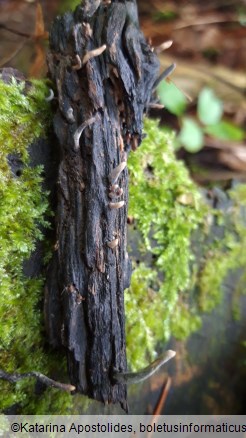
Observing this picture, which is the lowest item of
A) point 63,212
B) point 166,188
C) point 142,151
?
point 63,212

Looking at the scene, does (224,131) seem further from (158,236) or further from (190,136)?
(158,236)

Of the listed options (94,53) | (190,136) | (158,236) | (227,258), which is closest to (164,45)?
(94,53)

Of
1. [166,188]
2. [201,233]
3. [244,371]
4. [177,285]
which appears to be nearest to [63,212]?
[166,188]

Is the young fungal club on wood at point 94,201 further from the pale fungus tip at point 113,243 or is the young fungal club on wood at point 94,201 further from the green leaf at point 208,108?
the green leaf at point 208,108

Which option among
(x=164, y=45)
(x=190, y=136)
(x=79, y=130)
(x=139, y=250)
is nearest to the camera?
(x=79, y=130)

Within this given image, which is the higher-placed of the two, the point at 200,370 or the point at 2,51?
the point at 2,51

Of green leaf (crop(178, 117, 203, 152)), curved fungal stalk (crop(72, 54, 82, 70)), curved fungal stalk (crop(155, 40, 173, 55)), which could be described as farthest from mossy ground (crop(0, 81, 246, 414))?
green leaf (crop(178, 117, 203, 152))

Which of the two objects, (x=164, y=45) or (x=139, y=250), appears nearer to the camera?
(x=164, y=45)

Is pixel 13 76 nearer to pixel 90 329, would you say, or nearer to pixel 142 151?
pixel 142 151
